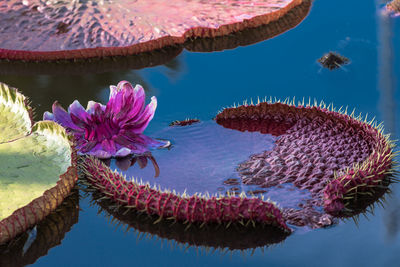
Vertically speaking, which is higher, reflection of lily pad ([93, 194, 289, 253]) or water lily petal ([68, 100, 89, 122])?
water lily petal ([68, 100, 89, 122])

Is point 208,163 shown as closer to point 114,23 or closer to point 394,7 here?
point 114,23

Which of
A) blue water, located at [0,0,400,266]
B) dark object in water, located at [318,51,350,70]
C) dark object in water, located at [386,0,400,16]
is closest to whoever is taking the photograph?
blue water, located at [0,0,400,266]

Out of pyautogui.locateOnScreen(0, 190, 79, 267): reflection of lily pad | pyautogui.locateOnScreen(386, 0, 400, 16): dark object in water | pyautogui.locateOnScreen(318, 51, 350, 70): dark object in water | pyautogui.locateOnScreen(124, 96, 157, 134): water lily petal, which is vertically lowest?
pyautogui.locateOnScreen(0, 190, 79, 267): reflection of lily pad

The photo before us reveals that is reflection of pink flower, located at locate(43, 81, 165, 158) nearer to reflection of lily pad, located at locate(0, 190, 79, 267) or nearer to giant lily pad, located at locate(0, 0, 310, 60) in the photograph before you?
reflection of lily pad, located at locate(0, 190, 79, 267)

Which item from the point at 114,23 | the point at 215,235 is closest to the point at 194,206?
the point at 215,235

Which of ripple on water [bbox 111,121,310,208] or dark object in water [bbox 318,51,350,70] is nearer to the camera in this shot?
ripple on water [bbox 111,121,310,208]

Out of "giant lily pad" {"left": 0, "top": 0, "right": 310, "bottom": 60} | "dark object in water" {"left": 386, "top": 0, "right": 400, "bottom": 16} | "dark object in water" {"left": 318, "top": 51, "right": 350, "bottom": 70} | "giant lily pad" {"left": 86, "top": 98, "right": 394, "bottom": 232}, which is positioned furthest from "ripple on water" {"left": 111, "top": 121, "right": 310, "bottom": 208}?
"dark object in water" {"left": 386, "top": 0, "right": 400, "bottom": 16}
